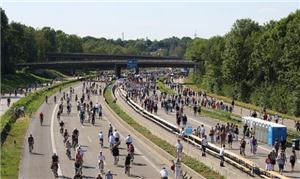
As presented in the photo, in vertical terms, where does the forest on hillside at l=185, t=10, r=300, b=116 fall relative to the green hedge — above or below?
above

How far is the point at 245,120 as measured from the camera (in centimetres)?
5391

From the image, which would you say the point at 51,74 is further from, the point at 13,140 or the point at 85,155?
the point at 85,155

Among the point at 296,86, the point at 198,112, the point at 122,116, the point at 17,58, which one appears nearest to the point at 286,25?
the point at 296,86

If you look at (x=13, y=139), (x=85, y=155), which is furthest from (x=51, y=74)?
(x=85, y=155)

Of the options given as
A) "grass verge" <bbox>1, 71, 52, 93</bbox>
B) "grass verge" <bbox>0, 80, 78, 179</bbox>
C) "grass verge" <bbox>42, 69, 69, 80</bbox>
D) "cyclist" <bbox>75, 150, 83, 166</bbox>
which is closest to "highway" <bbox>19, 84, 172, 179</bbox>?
"grass verge" <bbox>0, 80, 78, 179</bbox>

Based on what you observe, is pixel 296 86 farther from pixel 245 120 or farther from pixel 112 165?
pixel 112 165

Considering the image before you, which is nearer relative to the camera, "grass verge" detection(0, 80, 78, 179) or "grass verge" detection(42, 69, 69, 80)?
"grass verge" detection(0, 80, 78, 179)

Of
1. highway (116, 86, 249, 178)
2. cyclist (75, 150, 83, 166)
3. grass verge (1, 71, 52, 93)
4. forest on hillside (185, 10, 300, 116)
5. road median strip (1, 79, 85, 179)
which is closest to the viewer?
cyclist (75, 150, 83, 166)

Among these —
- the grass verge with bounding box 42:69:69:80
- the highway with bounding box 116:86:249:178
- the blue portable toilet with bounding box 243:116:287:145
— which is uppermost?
the blue portable toilet with bounding box 243:116:287:145

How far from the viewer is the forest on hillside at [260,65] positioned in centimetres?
8388

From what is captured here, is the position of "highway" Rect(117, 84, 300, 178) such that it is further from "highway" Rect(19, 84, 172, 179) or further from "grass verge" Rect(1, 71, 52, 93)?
"grass verge" Rect(1, 71, 52, 93)

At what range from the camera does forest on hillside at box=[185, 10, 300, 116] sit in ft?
275

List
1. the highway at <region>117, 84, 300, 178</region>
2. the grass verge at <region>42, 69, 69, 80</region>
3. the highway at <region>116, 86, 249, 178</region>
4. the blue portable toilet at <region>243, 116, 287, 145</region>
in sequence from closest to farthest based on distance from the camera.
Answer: the highway at <region>116, 86, 249, 178</region>, the highway at <region>117, 84, 300, 178</region>, the blue portable toilet at <region>243, 116, 287, 145</region>, the grass verge at <region>42, 69, 69, 80</region>

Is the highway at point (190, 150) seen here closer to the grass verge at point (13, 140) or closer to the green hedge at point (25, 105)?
the grass verge at point (13, 140)
